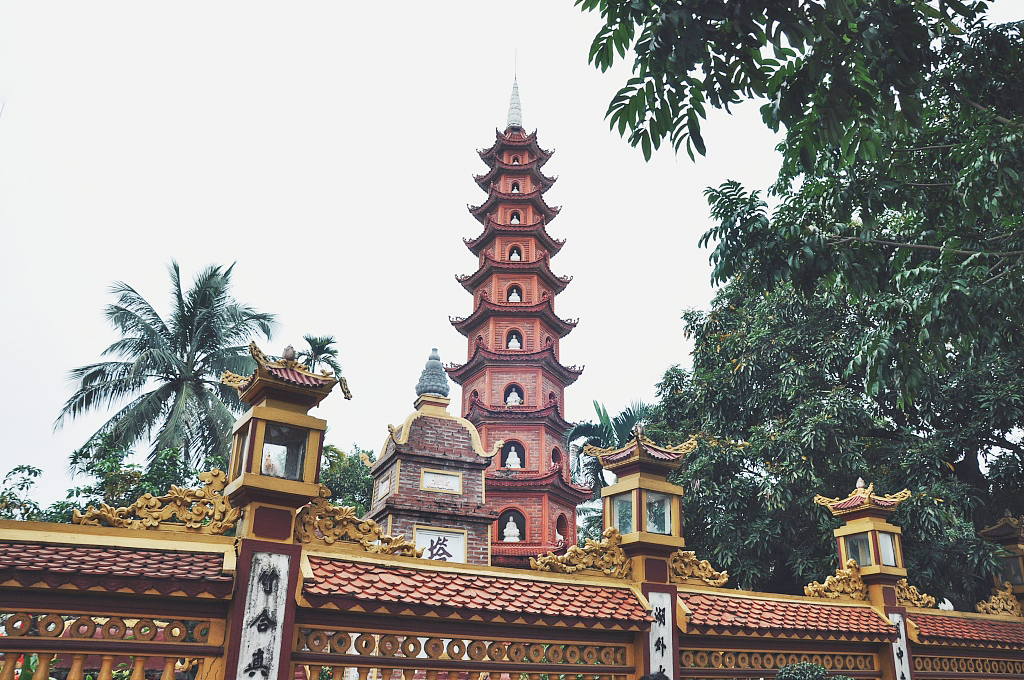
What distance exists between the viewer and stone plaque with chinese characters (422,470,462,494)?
47.8ft

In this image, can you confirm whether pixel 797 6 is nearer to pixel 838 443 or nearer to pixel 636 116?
pixel 636 116

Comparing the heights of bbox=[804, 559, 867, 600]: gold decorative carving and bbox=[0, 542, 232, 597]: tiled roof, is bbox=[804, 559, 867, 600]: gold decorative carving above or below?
above

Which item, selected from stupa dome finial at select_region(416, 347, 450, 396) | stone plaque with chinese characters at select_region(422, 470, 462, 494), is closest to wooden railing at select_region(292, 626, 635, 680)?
stone plaque with chinese characters at select_region(422, 470, 462, 494)

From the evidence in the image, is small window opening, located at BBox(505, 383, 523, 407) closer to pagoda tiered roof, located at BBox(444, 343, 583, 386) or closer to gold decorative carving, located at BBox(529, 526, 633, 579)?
pagoda tiered roof, located at BBox(444, 343, 583, 386)

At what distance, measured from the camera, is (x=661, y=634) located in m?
7.54

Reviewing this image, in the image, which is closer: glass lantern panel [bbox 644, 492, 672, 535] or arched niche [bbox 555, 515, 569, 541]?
glass lantern panel [bbox 644, 492, 672, 535]

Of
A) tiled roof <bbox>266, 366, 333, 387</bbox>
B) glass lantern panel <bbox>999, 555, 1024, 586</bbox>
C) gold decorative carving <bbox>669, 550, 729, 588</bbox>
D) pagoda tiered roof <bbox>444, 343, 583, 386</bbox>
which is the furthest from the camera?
pagoda tiered roof <bbox>444, 343, 583, 386</bbox>

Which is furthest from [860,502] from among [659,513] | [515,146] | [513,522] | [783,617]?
[515,146]

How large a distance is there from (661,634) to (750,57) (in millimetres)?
5565

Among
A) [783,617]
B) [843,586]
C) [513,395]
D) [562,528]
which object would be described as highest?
[513,395]

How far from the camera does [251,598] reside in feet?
18.7

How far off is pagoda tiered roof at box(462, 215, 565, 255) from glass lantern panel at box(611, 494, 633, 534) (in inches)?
682

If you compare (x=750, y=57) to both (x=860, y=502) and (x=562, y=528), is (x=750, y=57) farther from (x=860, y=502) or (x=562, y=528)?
(x=562, y=528)

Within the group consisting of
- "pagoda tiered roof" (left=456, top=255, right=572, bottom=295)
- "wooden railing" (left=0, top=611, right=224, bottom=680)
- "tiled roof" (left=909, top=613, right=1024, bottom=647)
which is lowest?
"wooden railing" (left=0, top=611, right=224, bottom=680)
